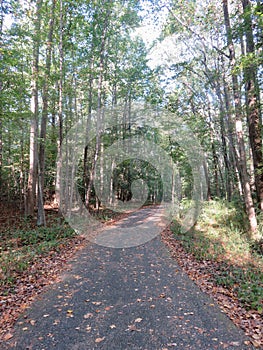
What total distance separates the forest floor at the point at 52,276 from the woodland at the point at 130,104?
4 cm

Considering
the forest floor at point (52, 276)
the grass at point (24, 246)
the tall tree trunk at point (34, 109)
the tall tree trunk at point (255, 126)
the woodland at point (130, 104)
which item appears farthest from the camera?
the tall tree trunk at point (34, 109)

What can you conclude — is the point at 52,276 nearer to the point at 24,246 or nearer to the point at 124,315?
the point at 124,315

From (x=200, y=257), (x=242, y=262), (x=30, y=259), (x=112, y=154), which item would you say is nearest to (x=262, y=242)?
(x=242, y=262)

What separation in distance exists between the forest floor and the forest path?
0.16 m

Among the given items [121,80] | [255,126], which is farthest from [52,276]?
[121,80]

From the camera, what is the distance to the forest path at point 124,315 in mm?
3014

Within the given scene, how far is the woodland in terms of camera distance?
627 centimetres

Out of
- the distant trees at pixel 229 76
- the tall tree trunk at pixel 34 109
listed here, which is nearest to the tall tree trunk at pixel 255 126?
the distant trees at pixel 229 76

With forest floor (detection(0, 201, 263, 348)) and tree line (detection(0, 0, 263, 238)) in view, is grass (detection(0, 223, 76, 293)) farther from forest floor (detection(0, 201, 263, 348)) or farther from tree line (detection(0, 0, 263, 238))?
tree line (detection(0, 0, 263, 238))

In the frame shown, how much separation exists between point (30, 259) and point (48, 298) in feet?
7.44

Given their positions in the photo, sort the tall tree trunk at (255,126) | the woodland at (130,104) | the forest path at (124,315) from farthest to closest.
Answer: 1. the tall tree trunk at (255,126)
2. the woodland at (130,104)
3. the forest path at (124,315)

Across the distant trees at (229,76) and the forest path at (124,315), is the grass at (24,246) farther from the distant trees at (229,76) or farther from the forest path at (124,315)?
the distant trees at (229,76)

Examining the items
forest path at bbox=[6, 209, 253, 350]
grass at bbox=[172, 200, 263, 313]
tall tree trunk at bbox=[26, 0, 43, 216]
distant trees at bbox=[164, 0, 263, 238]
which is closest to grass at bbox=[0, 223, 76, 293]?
forest path at bbox=[6, 209, 253, 350]

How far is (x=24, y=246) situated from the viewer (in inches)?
299
